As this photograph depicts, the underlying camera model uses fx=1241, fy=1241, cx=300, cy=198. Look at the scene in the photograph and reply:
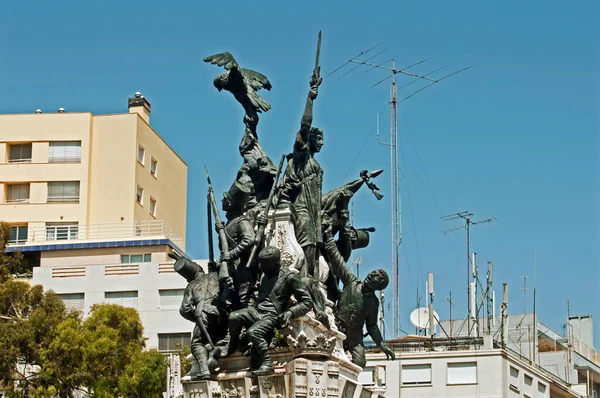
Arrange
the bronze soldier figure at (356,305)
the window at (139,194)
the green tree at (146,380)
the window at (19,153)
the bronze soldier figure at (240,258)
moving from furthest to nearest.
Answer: the window at (19,153), the window at (139,194), the green tree at (146,380), the bronze soldier figure at (356,305), the bronze soldier figure at (240,258)

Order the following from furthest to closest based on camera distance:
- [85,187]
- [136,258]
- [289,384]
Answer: [85,187]
[136,258]
[289,384]

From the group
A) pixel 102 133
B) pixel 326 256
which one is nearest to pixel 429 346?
pixel 102 133

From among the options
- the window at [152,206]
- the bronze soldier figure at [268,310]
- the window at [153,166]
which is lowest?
the bronze soldier figure at [268,310]

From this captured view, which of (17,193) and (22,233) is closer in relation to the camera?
(22,233)

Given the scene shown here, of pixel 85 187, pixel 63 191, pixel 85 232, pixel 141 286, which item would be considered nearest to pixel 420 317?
pixel 141 286

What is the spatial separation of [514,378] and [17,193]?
3068cm

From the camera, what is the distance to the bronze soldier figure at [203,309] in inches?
843

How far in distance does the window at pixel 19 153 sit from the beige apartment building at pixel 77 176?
59mm

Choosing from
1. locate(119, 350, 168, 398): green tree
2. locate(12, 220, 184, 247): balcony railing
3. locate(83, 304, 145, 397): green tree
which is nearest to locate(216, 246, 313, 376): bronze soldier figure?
locate(119, 350, 168, 398): green tree

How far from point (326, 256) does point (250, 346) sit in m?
2.66

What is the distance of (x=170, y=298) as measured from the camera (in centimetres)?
6194

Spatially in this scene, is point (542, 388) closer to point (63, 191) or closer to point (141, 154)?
point (141, 154)

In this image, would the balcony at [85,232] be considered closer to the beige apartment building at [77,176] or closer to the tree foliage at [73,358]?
the beige apartment building at [77,176]

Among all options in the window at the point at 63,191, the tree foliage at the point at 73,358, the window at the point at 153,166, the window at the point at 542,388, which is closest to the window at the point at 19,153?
the window at the point at 63,191
